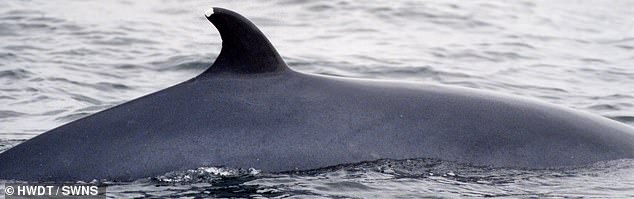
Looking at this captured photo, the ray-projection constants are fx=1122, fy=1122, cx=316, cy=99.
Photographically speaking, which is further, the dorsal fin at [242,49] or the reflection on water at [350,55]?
the reflection on water at [350,55]

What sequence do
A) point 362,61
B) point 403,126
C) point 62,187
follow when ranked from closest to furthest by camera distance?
point 62,187
point 403,126
point 362,61

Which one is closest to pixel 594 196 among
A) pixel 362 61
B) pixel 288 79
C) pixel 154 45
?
pixel 288 79

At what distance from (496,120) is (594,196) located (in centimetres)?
77

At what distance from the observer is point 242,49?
687 centimetres

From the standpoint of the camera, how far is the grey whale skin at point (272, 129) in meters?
6.60

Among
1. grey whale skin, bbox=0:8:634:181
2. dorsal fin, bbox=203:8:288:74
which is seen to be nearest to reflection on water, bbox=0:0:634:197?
grey whale skin, bbox=0:8:634:181

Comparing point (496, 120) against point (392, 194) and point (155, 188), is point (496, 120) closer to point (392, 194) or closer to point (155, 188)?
point (392, 194)

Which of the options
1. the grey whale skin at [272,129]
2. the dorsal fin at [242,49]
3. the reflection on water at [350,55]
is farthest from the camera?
the reflection on water at [350,55]

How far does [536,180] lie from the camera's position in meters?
7.04

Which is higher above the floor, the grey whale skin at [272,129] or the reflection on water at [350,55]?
the reflection on water at [350,55]

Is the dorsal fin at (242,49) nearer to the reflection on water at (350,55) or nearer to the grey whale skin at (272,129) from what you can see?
the grey whale skin at (272,129)

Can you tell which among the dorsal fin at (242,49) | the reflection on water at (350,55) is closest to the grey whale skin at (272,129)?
the dorsal fin at (242,49)

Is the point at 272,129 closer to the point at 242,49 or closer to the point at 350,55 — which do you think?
the point at 242,49

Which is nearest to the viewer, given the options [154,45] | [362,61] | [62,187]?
[62,187]
